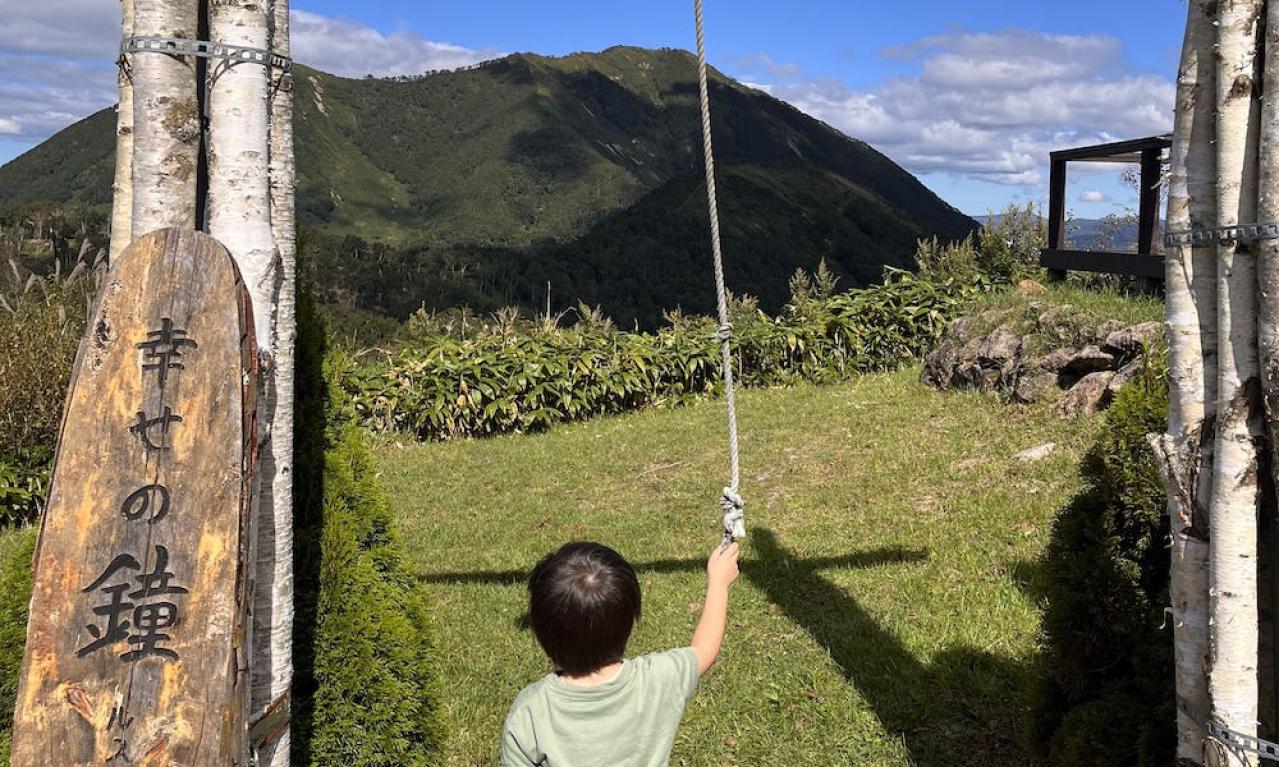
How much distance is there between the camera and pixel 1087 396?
7.53 meters

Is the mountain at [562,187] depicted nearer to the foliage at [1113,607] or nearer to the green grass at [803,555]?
the green grass at [803,555]

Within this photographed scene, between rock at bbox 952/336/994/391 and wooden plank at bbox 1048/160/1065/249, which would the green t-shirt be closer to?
rock at bbox 952/336/994/391

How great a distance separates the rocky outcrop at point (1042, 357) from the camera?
24.7 feet

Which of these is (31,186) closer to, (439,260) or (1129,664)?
(439,260)

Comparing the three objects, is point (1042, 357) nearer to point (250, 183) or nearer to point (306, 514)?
point (306, 514)

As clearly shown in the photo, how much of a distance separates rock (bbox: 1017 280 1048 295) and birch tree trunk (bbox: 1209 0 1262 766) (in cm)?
862

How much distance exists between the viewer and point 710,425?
1013 centimetres

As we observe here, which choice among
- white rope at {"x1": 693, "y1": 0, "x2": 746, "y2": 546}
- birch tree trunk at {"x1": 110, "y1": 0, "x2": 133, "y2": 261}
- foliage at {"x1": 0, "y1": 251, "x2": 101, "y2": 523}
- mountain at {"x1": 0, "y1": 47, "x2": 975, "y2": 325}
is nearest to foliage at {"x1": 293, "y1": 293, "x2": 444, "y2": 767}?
birch tree trunk at {"x1": 110, "y1": 0, "x2": 133, "y2": 261}

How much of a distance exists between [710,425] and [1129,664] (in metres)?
7.25

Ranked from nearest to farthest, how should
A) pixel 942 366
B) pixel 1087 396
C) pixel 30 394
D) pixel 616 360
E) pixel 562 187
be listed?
pixel 1087 396 < pixel 30 394 < pixel 942 366 < pixel 616 360 < pixel 562 187

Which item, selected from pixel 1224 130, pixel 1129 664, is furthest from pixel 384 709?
pixel 1224 130

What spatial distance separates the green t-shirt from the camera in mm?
1988

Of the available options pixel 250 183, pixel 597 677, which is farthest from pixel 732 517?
pixel 250 183

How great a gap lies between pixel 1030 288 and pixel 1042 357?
Answer: 271cm
